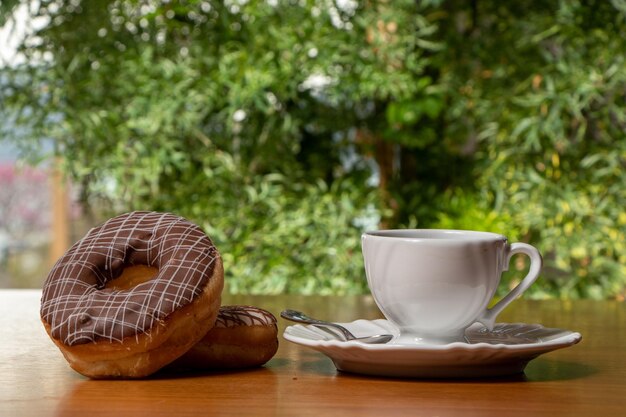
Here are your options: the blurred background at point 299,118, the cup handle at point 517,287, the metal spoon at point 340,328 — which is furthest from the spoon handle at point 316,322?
the blurred background at point 299,118

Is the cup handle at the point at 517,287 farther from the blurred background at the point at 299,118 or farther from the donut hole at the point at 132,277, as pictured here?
the blurred background at the point at 299,118

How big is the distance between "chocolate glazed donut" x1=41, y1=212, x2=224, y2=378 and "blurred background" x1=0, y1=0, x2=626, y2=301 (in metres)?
1.50

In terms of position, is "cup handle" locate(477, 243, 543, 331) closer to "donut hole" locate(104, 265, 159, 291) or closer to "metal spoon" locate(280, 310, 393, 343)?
"metal spoon" locate(280, 310, 393, 343)

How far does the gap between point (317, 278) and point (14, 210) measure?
1.88 m

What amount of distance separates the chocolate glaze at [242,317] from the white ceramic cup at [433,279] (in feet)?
0.29

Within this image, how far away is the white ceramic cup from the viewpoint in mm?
703

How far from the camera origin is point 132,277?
744 mm

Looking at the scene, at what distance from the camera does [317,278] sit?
2328mm

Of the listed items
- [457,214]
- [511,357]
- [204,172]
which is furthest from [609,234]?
[511,357]

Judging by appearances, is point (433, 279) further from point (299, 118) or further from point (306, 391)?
point (299, 118)

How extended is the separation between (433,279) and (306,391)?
5.2 inches

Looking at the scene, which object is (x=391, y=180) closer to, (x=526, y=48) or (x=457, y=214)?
(x=457, y=214)

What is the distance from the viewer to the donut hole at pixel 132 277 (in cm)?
74

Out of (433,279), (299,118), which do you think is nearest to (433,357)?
(433,279)
